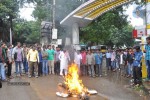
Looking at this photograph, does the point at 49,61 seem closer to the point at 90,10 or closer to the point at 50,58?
the point at 50,58

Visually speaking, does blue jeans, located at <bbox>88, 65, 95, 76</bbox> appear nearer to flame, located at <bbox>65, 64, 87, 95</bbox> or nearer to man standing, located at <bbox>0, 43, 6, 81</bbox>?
man standing, located at <bbox>0, 43, 6, 81</bbox>

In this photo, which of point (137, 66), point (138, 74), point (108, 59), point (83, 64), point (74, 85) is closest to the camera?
point (74, 85)

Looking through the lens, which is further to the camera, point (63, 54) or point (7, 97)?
point (63, 54)

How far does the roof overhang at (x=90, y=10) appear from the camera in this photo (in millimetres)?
16234

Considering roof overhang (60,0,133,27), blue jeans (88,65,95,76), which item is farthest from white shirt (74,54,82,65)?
roof overhang (60,0,133,27)

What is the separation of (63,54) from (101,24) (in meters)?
12.8

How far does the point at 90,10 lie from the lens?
17.2 meters

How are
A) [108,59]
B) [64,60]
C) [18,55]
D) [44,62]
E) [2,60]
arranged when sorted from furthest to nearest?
[108,59]
[44,62]
[64,60]
[18,55]
[2,60]

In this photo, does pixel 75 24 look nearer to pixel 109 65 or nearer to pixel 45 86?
pixel 109 65

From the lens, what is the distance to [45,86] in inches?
500

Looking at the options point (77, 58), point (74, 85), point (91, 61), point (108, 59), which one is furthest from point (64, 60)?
point (74, 85)

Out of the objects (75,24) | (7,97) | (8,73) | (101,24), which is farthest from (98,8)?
(101,24)

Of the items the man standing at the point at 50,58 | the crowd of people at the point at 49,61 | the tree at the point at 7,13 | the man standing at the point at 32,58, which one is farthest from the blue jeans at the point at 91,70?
the tree at the point at 7,13

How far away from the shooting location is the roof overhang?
16234mm
